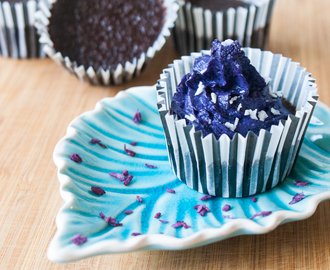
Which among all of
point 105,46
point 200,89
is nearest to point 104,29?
point 105,46

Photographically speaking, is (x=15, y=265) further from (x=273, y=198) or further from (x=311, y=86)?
(x=311, y=86)

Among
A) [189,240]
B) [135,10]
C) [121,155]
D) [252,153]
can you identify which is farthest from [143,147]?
[135,10]

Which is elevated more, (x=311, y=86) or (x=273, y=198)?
(x=311, y=86)

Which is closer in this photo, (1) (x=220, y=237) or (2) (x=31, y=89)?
(1) (x=220, y=237)

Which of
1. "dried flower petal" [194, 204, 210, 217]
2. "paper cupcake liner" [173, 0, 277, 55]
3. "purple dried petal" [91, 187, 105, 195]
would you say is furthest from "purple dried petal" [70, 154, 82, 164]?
"paper cupcake liner" [173, 0, 277, 55]

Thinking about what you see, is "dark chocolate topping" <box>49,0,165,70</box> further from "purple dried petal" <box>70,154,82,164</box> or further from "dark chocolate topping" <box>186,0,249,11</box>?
"purple dried petal" <box>70,154,82,164</box>

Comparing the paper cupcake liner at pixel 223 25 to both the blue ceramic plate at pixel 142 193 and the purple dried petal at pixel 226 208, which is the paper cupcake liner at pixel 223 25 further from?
the purple dried petal at pixel 226 208
